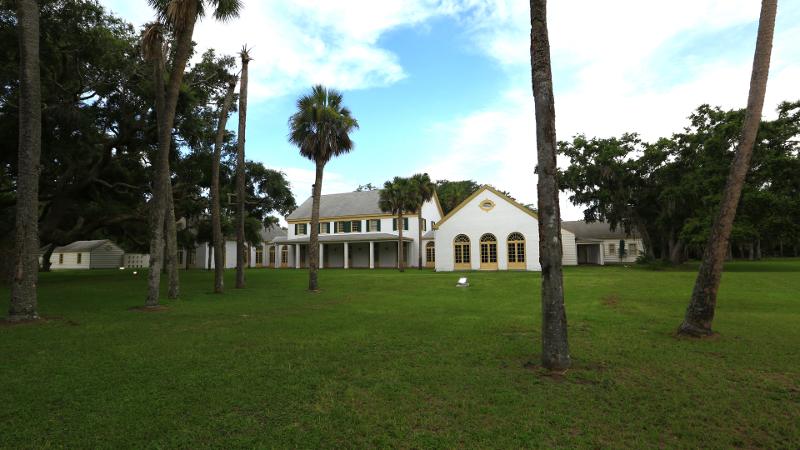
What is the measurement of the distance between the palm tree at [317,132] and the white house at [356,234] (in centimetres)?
1930

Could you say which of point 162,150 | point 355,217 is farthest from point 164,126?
point 355,217

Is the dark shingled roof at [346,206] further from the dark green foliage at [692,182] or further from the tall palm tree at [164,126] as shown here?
the tall palm tree at [164,126]

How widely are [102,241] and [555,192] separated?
59.6 metres

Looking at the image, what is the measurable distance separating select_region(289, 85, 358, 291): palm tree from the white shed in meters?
44.6

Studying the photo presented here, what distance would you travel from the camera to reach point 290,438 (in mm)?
3861

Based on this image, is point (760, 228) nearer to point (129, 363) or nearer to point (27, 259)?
point (129, 363)

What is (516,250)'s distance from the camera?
32.2 metres

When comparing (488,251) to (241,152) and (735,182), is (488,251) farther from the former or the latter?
(735,182)

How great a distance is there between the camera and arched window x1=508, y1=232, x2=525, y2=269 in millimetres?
32125

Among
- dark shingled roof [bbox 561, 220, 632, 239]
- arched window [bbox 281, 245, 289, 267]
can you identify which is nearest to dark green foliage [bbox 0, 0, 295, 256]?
arched window [bbox 281, 245, 289, 267]

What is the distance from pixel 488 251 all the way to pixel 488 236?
3.80ft

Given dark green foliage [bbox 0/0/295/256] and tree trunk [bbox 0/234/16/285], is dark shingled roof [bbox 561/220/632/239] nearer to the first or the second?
dark green foliage [bbox 0/0/295/256]

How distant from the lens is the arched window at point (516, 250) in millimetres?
32125

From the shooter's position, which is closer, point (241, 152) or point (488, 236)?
point (241, 152)
